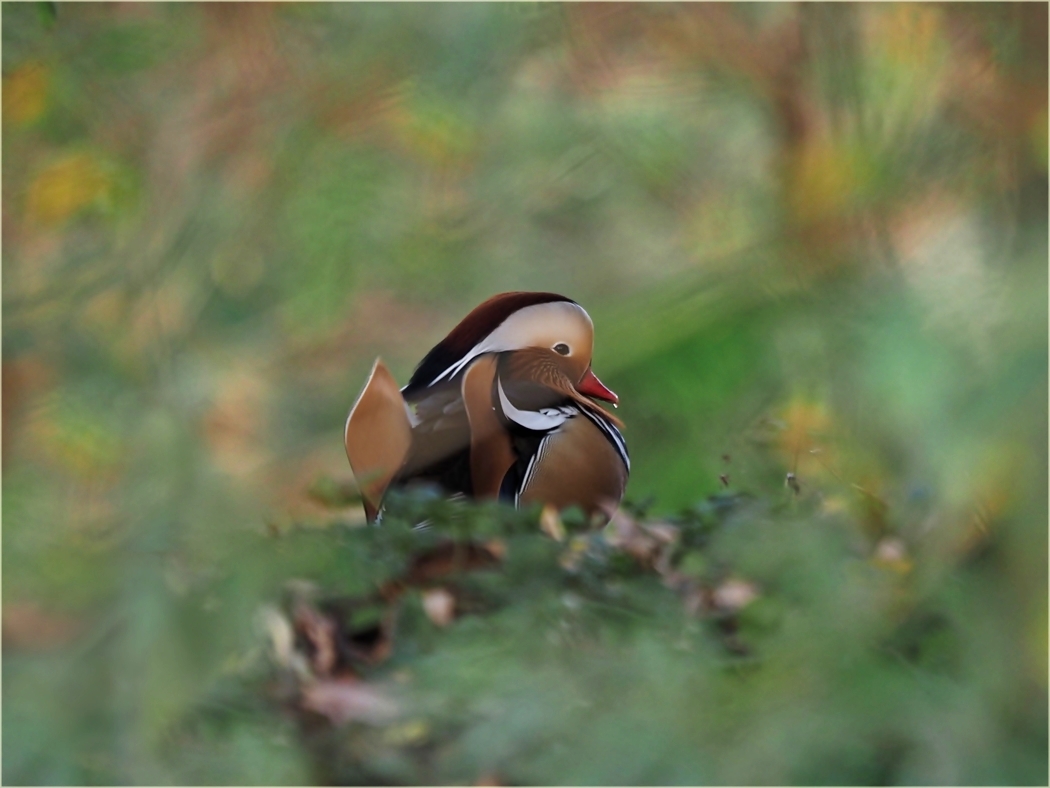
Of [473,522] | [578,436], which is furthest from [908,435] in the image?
[578,436]

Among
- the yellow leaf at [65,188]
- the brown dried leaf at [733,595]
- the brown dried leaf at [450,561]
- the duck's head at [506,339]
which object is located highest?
the yellow leaf at [65,188]

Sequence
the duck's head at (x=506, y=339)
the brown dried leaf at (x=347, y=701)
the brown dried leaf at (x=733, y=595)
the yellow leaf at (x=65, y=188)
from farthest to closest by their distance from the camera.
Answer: the duck's head at (x=506, y=339)
the brown dried leaf at (x=347, y=701)
the yellow leaf at (x=65, y=188)
the brown dried leaf at (x=733, y=595)

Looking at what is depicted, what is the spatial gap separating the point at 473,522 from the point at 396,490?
92 millimetres

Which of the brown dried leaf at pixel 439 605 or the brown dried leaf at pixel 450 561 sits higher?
the brown dried leaf at pixel 450 561

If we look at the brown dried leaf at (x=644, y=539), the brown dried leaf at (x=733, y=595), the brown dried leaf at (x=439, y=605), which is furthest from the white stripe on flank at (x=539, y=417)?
the brown dried leaf at (x=733, y=595)

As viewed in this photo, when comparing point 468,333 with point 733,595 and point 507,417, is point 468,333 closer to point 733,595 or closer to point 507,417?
point 507,417

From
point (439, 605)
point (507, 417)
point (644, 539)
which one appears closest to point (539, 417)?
point (507, 417)

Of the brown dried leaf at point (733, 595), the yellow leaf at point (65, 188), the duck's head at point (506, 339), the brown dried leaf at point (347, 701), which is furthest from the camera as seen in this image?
the duck's head at point (506, 339)

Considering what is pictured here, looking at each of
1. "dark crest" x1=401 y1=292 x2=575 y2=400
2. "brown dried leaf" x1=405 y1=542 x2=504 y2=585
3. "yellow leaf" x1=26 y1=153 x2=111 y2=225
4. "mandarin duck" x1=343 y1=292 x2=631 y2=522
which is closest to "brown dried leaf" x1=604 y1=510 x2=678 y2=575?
"mandarin duck" x1=343 y1=292 x2=631 y2=522

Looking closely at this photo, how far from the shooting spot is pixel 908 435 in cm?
30

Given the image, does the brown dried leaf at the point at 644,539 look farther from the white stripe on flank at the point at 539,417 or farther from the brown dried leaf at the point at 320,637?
the brown dried leaf at the point at 320,637

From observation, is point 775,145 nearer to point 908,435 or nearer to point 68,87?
point 908,435

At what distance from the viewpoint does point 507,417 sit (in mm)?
1127

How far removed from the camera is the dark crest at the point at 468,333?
1121mm
